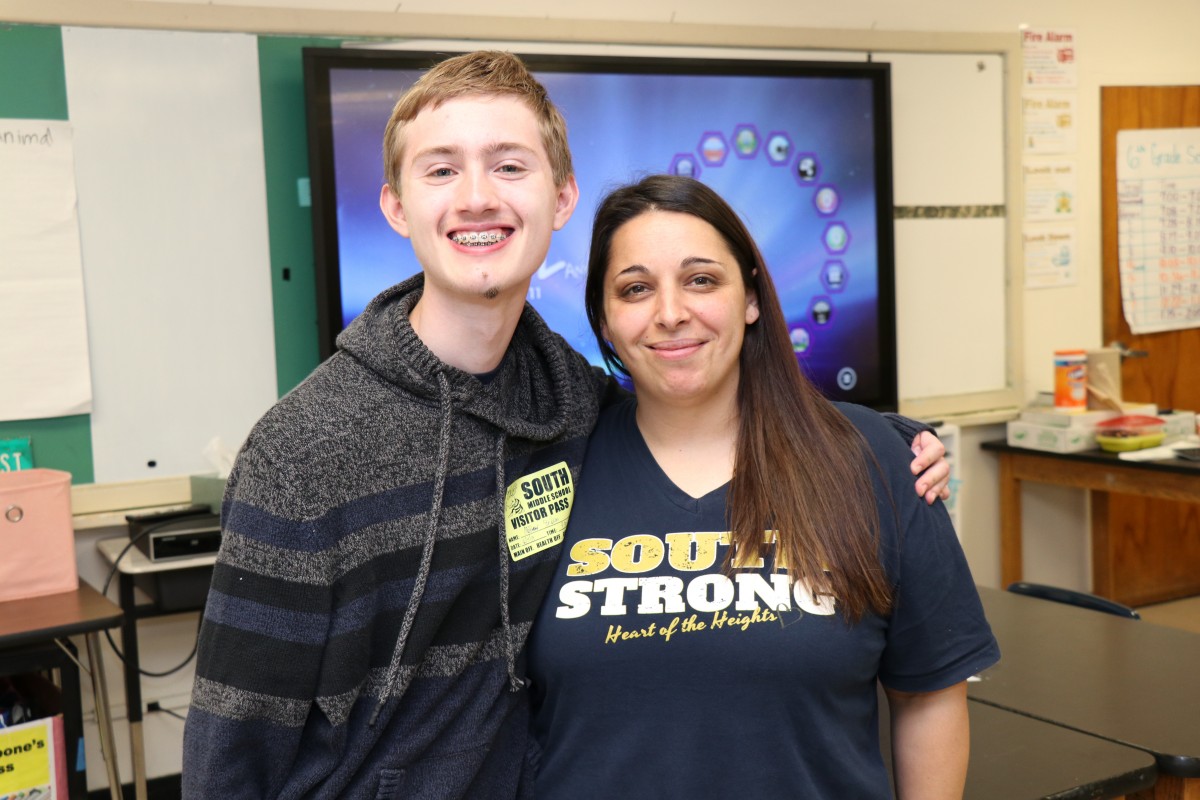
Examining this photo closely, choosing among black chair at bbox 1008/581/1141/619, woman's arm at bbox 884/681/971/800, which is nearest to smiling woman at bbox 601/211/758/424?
woman's arm at bbox 884/681/971/800

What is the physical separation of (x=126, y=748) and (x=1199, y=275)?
173 inches

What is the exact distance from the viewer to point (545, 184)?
4.42 ft

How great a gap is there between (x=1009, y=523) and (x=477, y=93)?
12.2 feet

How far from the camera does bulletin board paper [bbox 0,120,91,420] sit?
3.00m

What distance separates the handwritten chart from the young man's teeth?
4.07m

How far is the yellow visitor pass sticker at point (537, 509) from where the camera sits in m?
1.37

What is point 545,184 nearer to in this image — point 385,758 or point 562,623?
point 562,623

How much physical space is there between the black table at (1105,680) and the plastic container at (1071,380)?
6.95ft

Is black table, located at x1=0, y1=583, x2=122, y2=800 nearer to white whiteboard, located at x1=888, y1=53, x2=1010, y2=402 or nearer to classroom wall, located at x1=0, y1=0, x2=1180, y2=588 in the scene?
classroom wall, located at x1=0, y1=0, x2=1180, y2=588

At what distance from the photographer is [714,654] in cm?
133

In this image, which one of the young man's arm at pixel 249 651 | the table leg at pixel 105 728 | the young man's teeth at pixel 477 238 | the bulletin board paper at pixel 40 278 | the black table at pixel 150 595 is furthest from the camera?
the bulletin board paper at pixel 40 278

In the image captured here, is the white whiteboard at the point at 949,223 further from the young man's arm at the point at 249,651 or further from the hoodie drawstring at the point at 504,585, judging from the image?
the young man's arm at the point at 249,651

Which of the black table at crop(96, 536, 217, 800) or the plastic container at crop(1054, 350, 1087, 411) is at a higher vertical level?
the plastic container at crop(1054, 350, 1087, 411)

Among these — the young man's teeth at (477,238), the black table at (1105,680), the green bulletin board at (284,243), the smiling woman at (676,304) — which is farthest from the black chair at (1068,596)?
the green bulletin board at (284,243)
